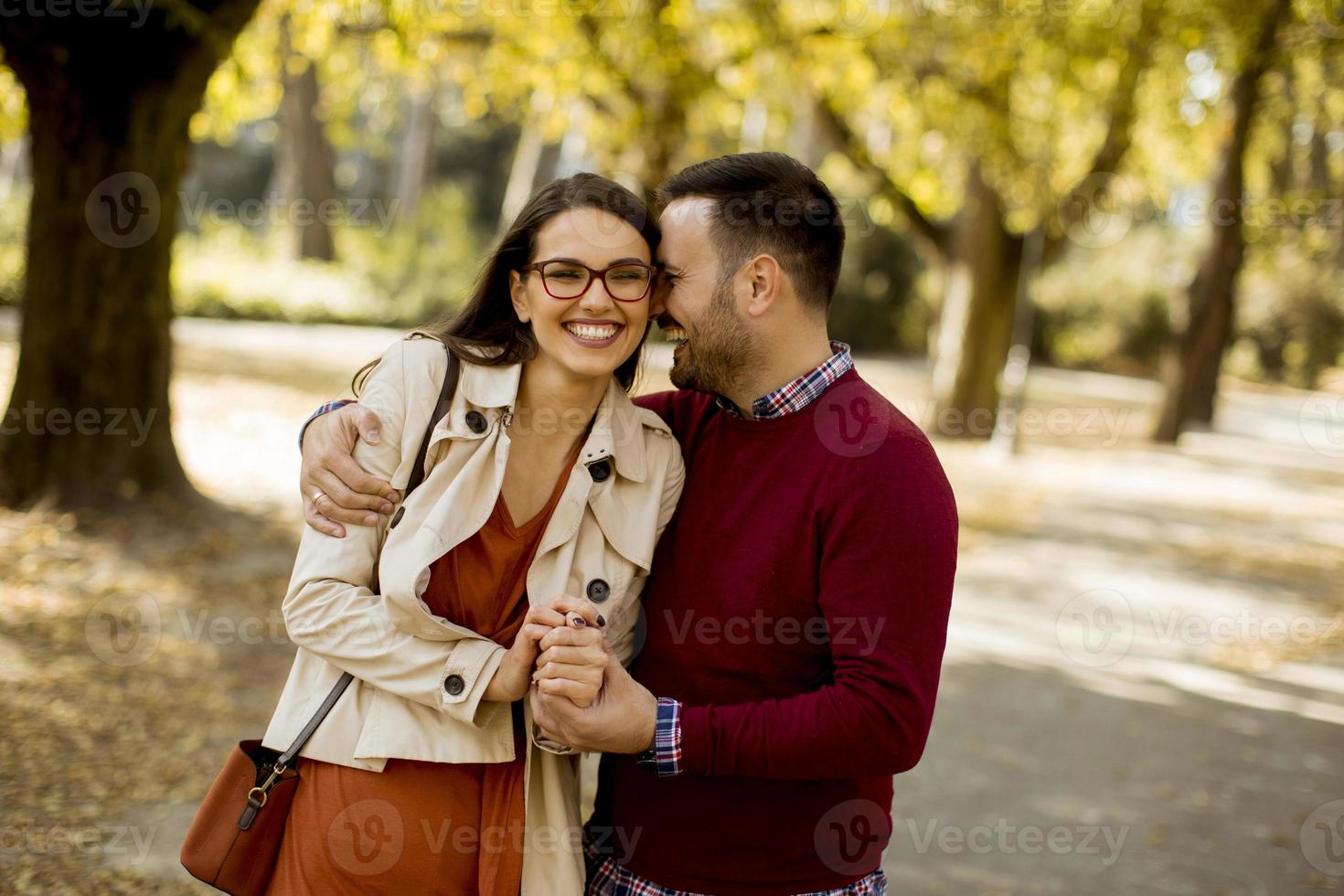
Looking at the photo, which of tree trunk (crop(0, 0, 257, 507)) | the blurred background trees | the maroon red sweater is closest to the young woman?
the maroon red sweater

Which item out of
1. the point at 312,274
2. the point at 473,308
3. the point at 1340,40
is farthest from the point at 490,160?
the point at 473,308

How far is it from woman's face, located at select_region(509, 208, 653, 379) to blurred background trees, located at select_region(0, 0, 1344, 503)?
95 cm

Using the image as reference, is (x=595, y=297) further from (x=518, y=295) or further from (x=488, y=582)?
(x=488, y=582)

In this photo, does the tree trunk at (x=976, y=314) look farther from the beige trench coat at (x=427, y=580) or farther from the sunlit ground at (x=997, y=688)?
the beige trench coat at (x=427, y=580)

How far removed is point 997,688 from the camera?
6.98 m

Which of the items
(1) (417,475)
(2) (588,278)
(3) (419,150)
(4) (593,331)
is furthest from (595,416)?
(3) (419,150)

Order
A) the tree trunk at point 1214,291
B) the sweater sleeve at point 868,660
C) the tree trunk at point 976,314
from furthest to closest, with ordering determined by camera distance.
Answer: the tree trunk at point 1214,291
the tree trunk at point 976,314
the sweater sleeve at point 868,660

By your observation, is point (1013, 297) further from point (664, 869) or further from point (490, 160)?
point (490, 160)

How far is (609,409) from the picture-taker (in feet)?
8.18

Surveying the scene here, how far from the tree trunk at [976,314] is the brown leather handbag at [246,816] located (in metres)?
14.4

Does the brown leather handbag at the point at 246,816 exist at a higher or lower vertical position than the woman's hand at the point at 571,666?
lower

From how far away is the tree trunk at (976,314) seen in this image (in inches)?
617

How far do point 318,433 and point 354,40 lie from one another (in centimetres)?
1124

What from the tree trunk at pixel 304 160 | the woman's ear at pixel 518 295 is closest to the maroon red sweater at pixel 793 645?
the woman's ear at pixel 518 295
